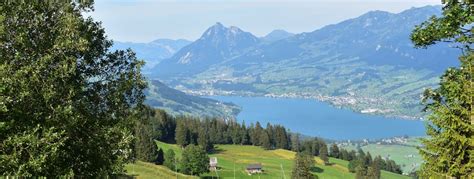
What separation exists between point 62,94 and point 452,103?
13.1 metres

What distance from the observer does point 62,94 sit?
54.1 ft

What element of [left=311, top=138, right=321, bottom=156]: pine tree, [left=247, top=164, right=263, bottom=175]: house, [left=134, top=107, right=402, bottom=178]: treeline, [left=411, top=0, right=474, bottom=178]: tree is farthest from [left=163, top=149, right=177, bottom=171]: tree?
[left=411, top=0, right=474, bottom=178]: tree

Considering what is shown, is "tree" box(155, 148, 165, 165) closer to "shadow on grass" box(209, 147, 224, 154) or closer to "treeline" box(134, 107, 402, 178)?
"treeline" box(134, 107, 402, 178)

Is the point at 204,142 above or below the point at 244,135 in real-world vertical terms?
below

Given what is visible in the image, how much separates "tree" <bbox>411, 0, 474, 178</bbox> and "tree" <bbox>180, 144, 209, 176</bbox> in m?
81.2

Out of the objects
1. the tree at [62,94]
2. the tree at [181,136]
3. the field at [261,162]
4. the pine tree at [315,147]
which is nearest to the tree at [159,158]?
the field at [261,162]

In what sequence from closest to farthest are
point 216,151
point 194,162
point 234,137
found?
point 194,162, point 216,151, point 234,137

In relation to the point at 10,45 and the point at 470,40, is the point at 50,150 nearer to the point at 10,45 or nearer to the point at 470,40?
the point at 10,45

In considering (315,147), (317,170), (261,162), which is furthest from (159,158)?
(315,147)

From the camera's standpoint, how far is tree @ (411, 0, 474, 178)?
47.5 feet

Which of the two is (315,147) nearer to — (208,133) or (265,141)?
(265,141)

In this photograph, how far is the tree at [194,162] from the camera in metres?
95.5

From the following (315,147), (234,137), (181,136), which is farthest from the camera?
(315,147)

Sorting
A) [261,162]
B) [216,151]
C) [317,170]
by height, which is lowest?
[317,170]
